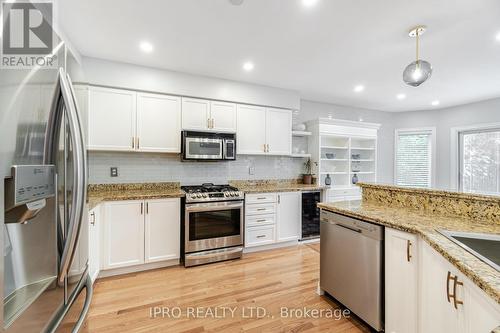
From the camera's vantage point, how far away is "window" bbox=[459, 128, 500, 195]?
4.38 metres

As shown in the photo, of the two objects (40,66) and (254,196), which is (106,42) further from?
(254,196)

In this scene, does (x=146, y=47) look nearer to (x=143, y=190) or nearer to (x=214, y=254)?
(x=143, y=190)

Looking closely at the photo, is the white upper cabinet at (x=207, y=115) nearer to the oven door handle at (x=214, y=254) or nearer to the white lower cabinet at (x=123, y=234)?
the white lower cabinet at (x=123, y=234)

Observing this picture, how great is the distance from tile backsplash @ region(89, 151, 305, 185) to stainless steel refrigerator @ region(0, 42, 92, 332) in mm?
2590

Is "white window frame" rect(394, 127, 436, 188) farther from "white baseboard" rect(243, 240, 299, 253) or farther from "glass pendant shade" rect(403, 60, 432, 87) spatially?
"glass pendant shade" rect(403, 60, 432, 87)

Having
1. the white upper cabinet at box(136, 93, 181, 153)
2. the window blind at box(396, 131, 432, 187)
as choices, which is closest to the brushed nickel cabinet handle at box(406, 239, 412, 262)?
the white upper cabinet at box(136, 93, 181, 153)

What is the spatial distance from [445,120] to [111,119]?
6515 millimetres

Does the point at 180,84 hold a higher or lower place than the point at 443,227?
higher

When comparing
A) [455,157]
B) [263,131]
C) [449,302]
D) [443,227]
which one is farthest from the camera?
[455,157]

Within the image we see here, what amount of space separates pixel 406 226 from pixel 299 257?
2.02 m

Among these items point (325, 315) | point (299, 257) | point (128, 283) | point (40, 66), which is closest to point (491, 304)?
point (325, 315)

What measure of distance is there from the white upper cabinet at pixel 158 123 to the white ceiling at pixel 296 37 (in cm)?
47

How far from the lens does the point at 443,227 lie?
152 centimetres

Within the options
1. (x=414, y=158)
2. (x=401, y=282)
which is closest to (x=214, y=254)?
(x=401, y=282)
